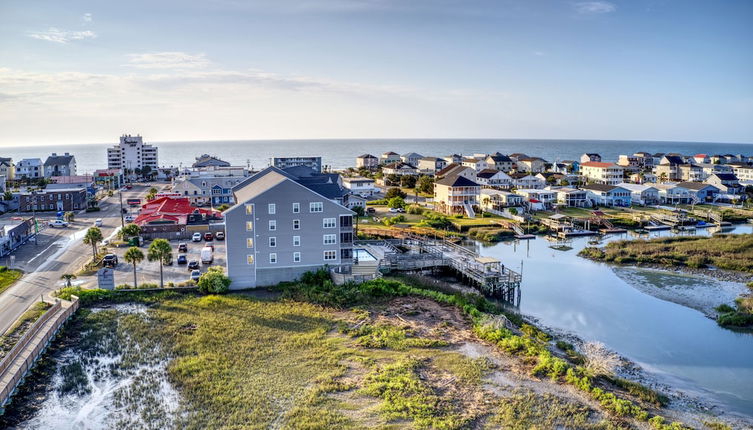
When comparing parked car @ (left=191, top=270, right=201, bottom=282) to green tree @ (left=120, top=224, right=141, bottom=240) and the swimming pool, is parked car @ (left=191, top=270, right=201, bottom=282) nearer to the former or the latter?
the swimming pool

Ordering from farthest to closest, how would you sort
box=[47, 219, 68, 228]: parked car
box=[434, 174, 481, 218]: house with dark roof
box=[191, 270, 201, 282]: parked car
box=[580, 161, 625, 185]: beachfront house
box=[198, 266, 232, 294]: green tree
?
box=[580, 161, 625, 185]: beachfront house
box=[434, 174, 481, 218]: house with dark roof
box=[47, 219, 68, 228]: parked car
box=[191, 270, 201, 282]: parked car
box=[198, 266, 232, 294]: green tree

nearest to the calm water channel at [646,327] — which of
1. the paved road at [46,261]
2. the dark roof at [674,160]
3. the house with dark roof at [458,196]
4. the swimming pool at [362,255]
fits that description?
the swimming pool at [362,255]

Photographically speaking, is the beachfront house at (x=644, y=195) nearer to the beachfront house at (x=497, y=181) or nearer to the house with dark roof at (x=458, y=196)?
the beachfront house at (x=497, y=181)

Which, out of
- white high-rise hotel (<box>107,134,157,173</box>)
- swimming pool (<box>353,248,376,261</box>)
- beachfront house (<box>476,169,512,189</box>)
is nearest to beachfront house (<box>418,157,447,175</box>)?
beachfront house (<box>476,169,512,189</box>)

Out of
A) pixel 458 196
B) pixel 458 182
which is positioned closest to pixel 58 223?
pixel 458 182

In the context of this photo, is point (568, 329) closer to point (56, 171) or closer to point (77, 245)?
point (77, 245)

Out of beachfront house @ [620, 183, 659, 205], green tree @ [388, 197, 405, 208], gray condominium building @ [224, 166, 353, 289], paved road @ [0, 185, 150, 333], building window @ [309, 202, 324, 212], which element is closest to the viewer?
paved road @ [0, 185, 150, 333]
